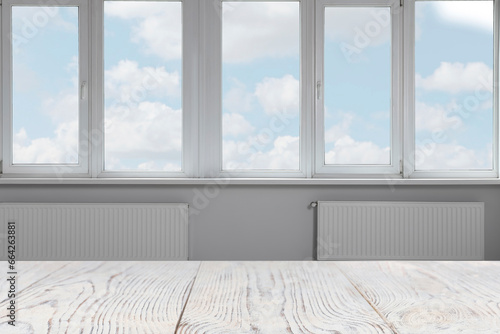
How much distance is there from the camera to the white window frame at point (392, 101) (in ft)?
10.6

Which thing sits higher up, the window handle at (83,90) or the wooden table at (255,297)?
the window handle at (83,90)

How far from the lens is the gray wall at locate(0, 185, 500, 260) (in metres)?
3.14

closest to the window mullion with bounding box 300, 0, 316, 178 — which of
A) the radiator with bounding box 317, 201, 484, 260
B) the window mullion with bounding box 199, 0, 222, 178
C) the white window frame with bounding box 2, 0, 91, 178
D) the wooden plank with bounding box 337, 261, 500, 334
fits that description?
the radiator with bounding box 317, 201, 484, 260

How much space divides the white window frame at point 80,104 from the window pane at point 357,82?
1.71 metres

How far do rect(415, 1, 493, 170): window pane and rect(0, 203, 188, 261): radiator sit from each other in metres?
1.87

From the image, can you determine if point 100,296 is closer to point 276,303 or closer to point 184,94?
point 276,303

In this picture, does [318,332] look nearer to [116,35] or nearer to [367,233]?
[367,233]

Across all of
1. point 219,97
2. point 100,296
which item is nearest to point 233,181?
point 219,97

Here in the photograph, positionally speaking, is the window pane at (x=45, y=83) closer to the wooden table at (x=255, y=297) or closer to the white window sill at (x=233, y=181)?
the white window sill at (x=233, y=181)

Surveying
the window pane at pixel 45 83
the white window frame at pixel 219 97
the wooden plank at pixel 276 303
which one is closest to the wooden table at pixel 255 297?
the wooden plank at pixel 276 303

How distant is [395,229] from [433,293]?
2651 millimetres

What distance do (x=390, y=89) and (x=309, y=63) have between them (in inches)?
24.3

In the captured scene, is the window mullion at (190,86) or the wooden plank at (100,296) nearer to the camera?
the wooden plank at (100,296)

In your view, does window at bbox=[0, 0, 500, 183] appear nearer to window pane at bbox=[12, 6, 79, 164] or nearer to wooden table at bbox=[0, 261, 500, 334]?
window pane at bbox=[12, 6, 79, 164]
